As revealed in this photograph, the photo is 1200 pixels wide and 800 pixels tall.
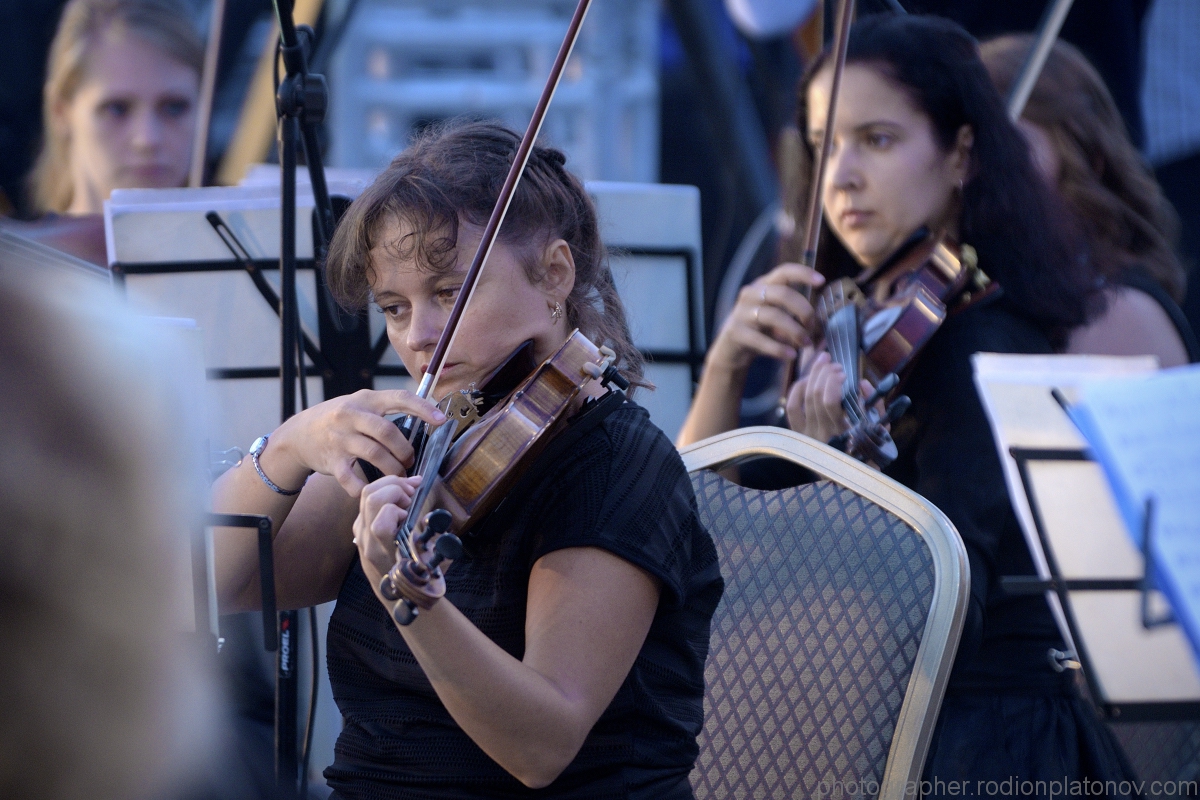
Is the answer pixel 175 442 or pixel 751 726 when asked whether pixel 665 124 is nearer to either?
pixel 751 726

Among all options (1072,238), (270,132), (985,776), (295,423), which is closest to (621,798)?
(295,423)

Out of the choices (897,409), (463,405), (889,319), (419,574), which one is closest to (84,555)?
(419,574)

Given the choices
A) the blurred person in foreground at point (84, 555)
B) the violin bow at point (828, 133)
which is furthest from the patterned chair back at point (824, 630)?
the blurred person in foreground at point (84, 555)

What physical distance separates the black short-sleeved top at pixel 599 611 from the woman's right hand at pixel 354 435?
0.36 feet

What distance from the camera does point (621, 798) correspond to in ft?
3.60

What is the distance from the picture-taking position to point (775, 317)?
194 cm

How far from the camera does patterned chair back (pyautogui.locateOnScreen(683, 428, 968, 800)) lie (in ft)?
4.11

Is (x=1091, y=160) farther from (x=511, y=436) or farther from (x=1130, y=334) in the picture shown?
(x=511, y=436)

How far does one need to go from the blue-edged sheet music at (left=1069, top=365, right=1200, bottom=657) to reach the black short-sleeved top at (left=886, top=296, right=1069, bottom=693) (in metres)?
0.44

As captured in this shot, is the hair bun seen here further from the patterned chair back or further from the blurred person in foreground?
the blurred person in foreground

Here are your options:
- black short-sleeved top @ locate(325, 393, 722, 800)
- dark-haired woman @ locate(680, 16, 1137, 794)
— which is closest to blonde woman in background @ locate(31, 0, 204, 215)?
dark-haired woman @ locate(680, 16, 1137, 794)

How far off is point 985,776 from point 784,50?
9.31 ft

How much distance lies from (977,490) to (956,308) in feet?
1.04

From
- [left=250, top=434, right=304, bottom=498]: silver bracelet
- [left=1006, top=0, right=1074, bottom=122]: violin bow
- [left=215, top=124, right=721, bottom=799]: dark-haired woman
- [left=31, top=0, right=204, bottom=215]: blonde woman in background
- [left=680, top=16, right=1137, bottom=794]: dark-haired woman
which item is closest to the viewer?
[left=215, top=124, right=721, bottom=799]: dark-haired woman
